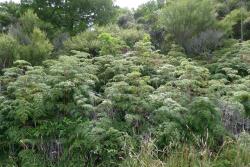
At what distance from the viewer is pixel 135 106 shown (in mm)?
4953

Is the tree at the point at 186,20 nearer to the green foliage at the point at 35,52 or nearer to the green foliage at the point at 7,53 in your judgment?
the green foliage at the point at 35,52

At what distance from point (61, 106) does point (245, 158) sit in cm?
265

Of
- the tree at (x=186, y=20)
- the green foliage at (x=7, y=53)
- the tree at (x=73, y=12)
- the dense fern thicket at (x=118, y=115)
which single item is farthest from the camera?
the tree at (x=73, y=12)

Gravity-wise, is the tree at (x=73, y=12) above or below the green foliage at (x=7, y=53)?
above

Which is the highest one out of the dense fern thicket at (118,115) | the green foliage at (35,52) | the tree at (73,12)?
the tree at (73,12)

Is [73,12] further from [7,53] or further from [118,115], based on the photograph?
[118,115]

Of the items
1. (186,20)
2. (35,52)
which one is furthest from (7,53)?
(186,20)

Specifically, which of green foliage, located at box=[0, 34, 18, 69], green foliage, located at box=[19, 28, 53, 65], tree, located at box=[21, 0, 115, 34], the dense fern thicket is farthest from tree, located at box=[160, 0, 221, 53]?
green foliage, located at box=[0, 34, 18, 69]

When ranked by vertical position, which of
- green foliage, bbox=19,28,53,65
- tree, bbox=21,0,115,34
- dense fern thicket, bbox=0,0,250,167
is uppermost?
tree, bbox=21,0,115,34

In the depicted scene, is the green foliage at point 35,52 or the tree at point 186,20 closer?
the green foliage at point 35,52

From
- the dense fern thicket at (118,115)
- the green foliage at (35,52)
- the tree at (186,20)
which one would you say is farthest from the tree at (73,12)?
the dense fern thicket at (118,115)

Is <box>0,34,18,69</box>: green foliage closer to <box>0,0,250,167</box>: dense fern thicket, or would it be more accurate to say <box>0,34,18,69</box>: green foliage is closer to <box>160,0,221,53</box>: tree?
<box>0,0,250,167</box>: dense fern thicket

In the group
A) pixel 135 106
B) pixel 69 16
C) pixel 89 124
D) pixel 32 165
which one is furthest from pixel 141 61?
pixel 69 16

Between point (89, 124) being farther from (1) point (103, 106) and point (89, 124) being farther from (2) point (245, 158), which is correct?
(2) point (245, 158)
